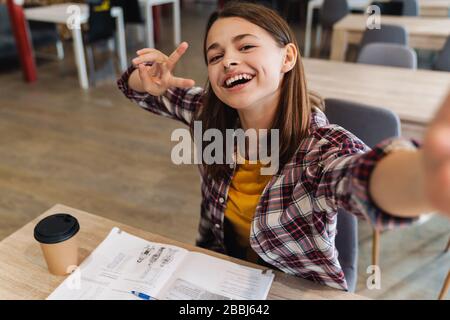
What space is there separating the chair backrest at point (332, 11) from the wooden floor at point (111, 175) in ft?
9.33

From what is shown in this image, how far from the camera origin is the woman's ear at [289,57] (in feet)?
3.16

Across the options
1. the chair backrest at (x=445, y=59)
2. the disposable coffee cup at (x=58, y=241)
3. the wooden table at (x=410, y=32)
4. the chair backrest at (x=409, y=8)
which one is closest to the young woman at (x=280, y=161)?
the disposable coffee cup at (x=58, y=241)

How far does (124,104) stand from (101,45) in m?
2.35

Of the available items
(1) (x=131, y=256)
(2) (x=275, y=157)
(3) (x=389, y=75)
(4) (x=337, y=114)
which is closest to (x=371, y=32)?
(3) (x=389, y=75)

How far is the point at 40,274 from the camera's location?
2.86ft

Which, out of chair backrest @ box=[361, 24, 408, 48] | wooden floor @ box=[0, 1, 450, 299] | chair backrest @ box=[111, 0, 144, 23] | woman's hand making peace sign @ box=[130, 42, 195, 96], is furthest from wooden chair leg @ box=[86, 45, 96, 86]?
woman's hand making peace sign @ box=[130, 42, 195, 96]

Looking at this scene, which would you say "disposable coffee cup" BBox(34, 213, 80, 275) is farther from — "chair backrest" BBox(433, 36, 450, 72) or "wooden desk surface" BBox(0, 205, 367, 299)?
"chair backrest" BBox(433, 36, 450, 72)

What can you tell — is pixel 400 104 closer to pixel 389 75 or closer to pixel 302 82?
pixel 389 75

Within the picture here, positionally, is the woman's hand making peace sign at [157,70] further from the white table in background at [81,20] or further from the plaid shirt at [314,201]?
the white table in background at [81,20]

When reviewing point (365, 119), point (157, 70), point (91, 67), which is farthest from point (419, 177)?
point (91, 67)

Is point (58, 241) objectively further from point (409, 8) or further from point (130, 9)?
point (130, 9)

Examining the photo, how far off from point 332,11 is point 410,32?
194 cm

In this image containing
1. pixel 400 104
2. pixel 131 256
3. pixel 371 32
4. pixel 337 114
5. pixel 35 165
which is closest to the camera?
pixel 131 256

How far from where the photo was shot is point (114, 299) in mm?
807
